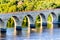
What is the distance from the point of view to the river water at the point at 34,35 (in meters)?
77.8

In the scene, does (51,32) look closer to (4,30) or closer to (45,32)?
(45,32)

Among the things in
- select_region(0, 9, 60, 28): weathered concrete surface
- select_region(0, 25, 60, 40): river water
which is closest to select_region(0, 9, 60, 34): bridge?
select_region(0, 9, 60, 28): weathered concrete surface

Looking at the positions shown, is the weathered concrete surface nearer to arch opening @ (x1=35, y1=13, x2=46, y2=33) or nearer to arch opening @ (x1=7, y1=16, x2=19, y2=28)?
arch opening @ (x1=7, y1=16, x2=19, y2=28)

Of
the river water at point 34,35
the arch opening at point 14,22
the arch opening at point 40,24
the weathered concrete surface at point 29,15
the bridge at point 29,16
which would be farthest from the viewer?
the arch opening at point 40,24

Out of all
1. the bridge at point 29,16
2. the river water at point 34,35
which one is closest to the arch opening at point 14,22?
the bridge at point 29,16

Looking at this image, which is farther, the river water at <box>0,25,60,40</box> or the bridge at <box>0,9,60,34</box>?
the bridge at <box>0,9,60,34</box>

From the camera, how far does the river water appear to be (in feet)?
255

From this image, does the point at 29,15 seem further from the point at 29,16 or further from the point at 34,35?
the point at 34,35

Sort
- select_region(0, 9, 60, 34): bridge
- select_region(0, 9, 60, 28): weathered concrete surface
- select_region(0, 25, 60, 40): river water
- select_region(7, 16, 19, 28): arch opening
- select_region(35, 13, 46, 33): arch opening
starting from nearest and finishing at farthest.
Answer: select_region(0, 25, 60, 40): river water
select_region(0, 9, 60, 34): bridge
select_region(0, 9, 60, 28): weathered concrete surface
select_region(7, 16, 19, 28): arch opening
select_region(35, 13, 46, 33): arch opening

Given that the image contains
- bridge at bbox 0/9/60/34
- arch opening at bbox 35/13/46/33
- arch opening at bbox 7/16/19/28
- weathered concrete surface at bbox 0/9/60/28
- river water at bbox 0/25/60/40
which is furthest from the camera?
arch opening at bbox 35/13/46/33

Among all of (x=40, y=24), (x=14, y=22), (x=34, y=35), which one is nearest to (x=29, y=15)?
(x=14, y=22)

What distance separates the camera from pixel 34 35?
268 feet

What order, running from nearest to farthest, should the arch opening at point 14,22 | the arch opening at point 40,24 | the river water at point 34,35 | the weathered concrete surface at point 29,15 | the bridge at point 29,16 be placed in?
1. the river water at point 34,35
2. the bridge at point 29,16
3. the weathered concrete surface at point 29,15
4. the arch opening at point 14,22
5. the arch opening at point 40,24

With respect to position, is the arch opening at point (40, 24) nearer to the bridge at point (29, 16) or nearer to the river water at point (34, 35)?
the bridge at point (29, 16)
